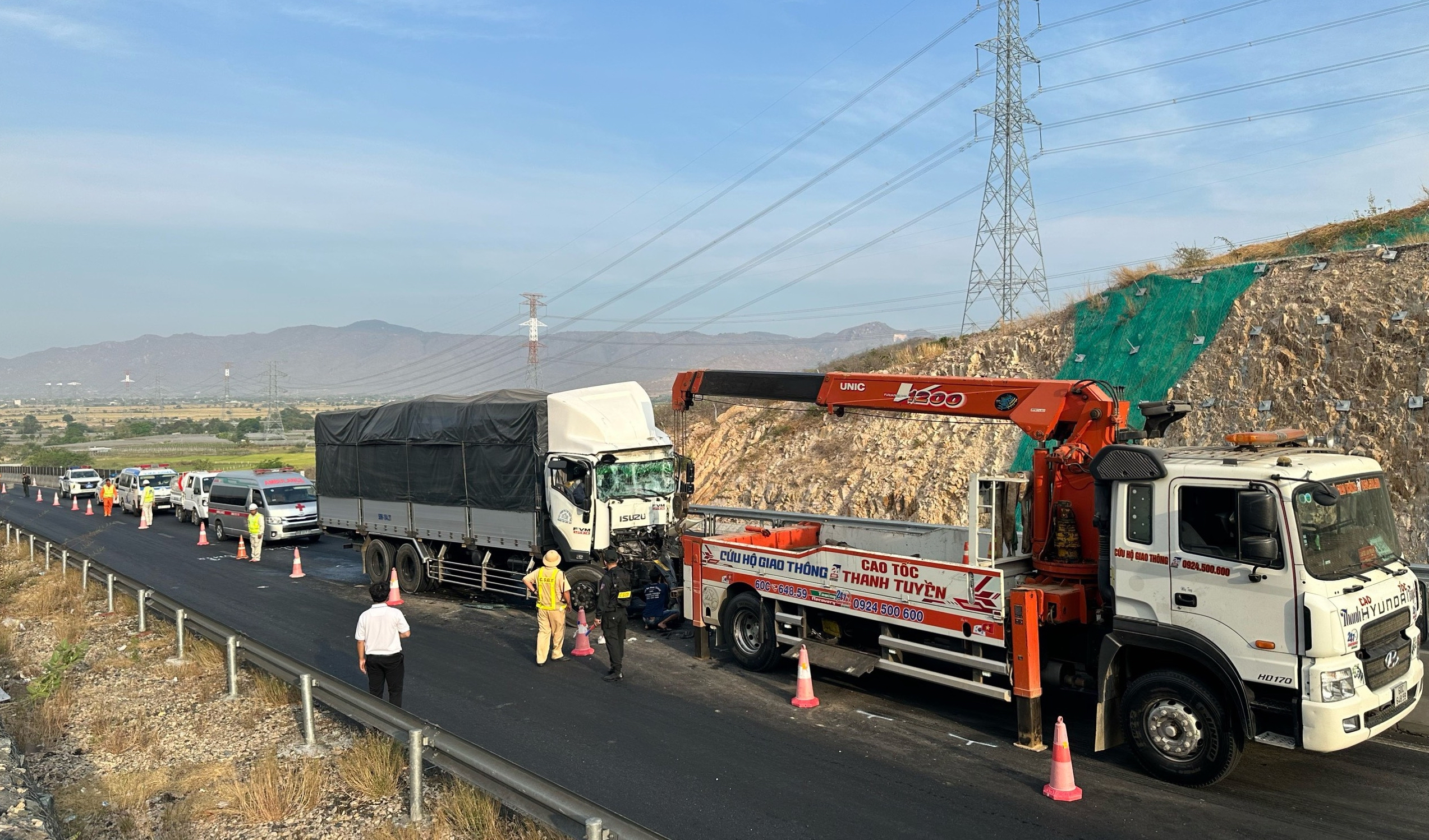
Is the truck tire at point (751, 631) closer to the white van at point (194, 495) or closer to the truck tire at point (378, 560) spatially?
the truck tire at point (378, 560)

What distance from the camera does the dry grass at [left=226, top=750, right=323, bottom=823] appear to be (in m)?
7.50

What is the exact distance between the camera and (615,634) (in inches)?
471

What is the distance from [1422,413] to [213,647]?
19434mm

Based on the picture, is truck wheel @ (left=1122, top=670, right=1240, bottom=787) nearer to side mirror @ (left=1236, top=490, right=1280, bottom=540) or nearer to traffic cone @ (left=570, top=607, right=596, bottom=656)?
side mirror @ (left=1236, top=490, right=1280, bottom=540)

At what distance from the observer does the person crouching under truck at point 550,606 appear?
1270cm

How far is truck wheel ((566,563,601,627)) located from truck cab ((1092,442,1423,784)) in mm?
8633

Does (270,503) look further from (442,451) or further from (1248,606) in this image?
(1248,606)

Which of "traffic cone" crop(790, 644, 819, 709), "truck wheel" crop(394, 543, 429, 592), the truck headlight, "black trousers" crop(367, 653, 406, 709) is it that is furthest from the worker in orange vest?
the truck headlight

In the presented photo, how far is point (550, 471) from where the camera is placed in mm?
15938

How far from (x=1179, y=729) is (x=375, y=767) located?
667 centimetres

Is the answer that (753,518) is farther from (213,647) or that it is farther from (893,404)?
(213,647)

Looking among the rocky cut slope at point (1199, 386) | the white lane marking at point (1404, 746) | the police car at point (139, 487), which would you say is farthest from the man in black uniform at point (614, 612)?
the police car at point (139, 487)

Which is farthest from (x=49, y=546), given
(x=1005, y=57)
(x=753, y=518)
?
(x=1005, y=57)

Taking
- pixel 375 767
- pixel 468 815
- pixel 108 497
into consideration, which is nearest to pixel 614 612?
pixel 375 767
